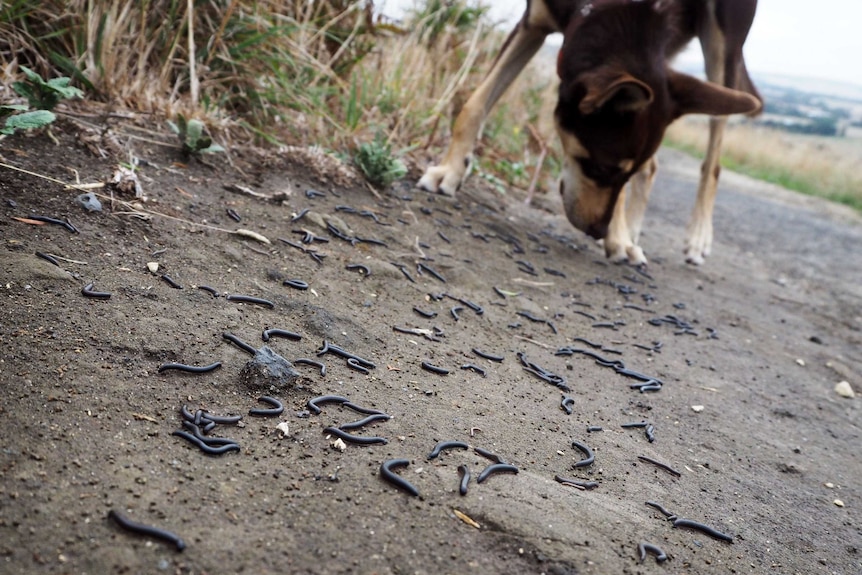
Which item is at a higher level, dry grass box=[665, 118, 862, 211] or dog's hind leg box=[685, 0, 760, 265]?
dog's hind leg box=[685, 0, 760, 265]

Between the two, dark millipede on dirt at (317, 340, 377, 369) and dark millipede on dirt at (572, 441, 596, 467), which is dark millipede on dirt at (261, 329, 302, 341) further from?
dark millipede on dirt at (572, 441, 596, 467)

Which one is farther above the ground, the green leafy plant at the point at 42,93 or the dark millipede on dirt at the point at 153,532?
the green leafy plant at the point at 42,93

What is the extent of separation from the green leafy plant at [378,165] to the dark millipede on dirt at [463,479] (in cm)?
284

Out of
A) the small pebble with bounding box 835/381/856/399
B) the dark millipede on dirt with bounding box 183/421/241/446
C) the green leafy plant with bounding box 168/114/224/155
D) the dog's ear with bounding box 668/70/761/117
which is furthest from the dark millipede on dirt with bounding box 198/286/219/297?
the small pebble with bounding box 835/381/856/399

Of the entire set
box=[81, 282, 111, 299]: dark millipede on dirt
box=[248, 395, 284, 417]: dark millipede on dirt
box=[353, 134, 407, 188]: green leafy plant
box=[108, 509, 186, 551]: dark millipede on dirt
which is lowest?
box=[248, 395, 284, 417]: dark millipede on dirt

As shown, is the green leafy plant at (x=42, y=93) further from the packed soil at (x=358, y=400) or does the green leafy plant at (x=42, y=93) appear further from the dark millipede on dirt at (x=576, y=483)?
the dark millipede on dirt at (x=576, y=483)

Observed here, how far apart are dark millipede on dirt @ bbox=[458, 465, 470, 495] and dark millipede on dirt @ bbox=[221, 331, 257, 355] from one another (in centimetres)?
80

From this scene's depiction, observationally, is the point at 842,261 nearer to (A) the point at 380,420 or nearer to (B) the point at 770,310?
(B) the point at 770,310

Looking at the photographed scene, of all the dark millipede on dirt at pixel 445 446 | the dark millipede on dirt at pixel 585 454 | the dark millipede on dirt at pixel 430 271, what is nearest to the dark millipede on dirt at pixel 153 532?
the dark millipede on dirt at pixel 445 446

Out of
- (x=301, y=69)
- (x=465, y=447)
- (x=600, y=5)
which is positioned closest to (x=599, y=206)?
(x=600, y=5)

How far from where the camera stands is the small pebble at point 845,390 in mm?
4105

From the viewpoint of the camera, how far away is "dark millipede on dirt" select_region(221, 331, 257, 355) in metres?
2.38

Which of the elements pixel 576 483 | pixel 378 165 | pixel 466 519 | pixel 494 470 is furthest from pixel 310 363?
pixel 378 165

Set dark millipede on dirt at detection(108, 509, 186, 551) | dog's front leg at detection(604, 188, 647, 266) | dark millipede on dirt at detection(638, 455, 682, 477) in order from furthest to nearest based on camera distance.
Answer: dog's front leg at detection(604, 188, 647, 266) < dark millipede on dirt at detection(638, 455, 682, 477) < dark millipede on dirt at detection(108, 509, 186, 551)
